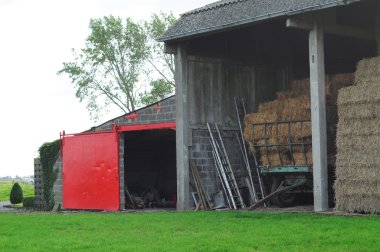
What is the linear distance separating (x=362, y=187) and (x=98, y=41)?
3863 centimetres

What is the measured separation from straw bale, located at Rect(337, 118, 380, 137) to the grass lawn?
6.80ft

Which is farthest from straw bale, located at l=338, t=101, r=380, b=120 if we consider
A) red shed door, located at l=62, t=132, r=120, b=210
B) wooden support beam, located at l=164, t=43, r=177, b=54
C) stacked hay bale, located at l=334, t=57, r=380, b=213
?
red shed door, located at l=62, t=132, r=120, b=210

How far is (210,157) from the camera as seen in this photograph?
21.4m

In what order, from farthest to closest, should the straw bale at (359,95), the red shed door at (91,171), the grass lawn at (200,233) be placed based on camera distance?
the red shed door at (91,171)
the straw bale at (359,95)
the grass lawn at (200,233)

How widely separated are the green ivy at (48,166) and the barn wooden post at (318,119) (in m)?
11.6

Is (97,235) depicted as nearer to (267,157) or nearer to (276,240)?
(276,240)

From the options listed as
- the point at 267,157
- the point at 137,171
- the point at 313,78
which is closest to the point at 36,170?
the point at 137,171

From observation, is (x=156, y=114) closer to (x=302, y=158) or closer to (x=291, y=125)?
(x=291, y=125)

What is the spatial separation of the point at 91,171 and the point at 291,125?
747cm

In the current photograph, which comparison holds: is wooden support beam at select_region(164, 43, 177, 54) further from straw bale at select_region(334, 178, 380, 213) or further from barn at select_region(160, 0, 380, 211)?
straw bale at select_region(334, 178, 380, 213)

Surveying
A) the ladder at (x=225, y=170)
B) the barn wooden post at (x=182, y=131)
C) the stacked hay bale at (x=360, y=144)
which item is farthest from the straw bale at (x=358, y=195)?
the barn wooden post at (x=182, y=131)

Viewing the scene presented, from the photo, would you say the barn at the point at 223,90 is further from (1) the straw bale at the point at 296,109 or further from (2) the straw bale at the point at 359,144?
(2) the straw bale at the point at 359,144

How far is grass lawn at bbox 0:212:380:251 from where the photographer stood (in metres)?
10.8

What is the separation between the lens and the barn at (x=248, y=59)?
17.3 meters
